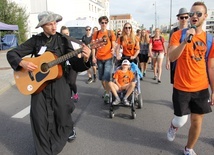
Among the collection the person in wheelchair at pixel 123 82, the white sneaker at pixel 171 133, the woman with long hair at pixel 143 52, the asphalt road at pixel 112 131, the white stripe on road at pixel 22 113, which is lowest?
the asphalt road at pixel 112 131

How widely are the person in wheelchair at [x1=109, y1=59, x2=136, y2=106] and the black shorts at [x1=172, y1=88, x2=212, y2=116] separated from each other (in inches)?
66.1

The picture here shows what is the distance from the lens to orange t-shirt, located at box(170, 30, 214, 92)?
2752mm

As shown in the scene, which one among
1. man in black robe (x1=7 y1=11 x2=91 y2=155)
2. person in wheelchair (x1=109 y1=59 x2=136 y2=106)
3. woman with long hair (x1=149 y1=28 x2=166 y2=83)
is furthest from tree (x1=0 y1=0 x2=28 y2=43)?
man in black robe (x1=7 y1=11 x2=91 y2=155)

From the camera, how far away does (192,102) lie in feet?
9.52

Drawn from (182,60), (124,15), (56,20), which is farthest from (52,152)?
(124,15)

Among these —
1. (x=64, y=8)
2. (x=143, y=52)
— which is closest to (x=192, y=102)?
(x=143, y=52)

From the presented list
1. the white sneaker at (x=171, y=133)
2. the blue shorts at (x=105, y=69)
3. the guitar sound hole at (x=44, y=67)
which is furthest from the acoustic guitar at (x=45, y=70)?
the blue shorts at (x=105, y=69)

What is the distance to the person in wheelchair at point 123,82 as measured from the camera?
4619 millimetres

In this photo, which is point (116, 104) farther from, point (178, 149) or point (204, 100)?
point (204, 100)

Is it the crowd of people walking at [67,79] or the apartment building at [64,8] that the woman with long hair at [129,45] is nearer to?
the crowd of people walking at [67,79]

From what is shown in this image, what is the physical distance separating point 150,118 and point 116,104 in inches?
28.8

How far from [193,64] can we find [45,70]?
1.85m

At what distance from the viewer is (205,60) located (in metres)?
2.85

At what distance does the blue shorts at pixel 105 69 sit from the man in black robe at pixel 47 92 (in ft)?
8.19
